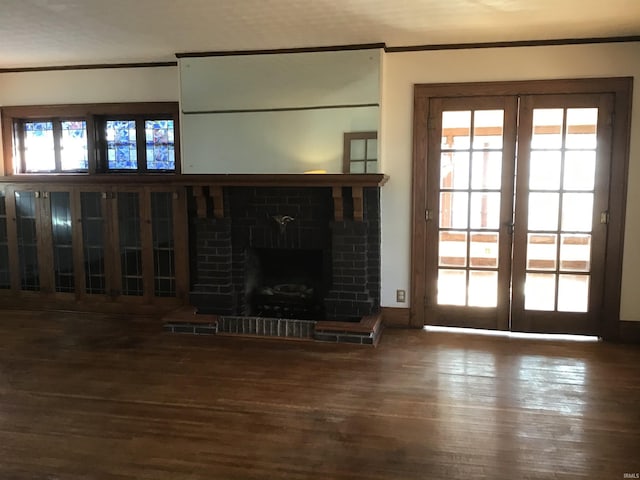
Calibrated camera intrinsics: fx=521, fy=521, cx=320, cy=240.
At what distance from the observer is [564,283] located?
430 cm

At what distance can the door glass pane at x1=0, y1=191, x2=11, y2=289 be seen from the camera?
5195 millimetres

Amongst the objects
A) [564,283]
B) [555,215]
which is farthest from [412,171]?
[564,283]

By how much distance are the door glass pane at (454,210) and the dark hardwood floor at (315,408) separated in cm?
96

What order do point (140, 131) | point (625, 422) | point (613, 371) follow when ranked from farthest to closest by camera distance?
1. point (140, 131)
2. point (613, 371)
3. point (625, 422)

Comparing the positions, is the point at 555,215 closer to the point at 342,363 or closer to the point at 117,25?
the point at 342,363

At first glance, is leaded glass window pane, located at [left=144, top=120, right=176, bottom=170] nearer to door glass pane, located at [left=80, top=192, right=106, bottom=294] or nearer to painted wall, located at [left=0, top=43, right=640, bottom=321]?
painted wall, located at [left=0, top=43, right=640, bottom=321]

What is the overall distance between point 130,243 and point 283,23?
256 cm

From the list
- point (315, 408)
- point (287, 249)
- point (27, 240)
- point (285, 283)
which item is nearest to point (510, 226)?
point (287, 249)

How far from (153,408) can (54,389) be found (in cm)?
77

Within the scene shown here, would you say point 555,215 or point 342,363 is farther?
point 555,215

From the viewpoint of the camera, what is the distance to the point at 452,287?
4.50m

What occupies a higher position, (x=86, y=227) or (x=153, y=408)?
(x=86, y=227)

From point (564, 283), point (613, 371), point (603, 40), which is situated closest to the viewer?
point (613, 371)

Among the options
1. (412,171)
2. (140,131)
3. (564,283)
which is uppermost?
(140,131)
